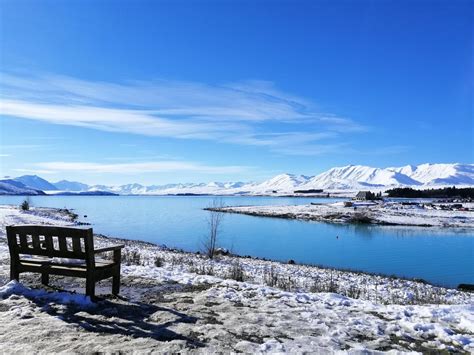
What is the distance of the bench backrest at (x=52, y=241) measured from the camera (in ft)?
28.7

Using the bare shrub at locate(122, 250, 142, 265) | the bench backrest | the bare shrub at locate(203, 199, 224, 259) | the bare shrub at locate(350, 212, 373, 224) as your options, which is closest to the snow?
the bench backrest

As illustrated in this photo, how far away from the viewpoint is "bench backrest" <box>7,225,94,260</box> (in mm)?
8750

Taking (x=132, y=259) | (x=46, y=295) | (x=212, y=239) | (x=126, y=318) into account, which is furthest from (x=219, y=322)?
(x=212, y=239)

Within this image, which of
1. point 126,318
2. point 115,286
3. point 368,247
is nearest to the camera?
point 126,318

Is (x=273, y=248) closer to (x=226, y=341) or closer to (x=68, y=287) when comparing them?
(x=68, y=287)

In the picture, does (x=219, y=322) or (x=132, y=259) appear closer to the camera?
(x=219, y=322)

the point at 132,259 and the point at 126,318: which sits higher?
the point at 126,318

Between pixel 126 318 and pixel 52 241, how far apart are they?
8.53 feet

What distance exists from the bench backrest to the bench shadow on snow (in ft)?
3.47

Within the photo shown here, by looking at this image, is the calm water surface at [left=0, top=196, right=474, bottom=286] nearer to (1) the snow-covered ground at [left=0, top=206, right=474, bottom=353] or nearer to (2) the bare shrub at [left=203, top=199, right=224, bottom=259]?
(2) the bare shrub at [left=203, top=199, right=224, bottom=259]

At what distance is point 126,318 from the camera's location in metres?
8.01

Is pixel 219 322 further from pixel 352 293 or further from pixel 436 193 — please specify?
pixel 436 193

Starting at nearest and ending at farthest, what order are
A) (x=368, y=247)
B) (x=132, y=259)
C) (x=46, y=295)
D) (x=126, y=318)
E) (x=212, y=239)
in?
(x=126, y=318) → (x=46, y=295) → (x=132, y=259) → (x=212, y=239) → (x=368, y=247)

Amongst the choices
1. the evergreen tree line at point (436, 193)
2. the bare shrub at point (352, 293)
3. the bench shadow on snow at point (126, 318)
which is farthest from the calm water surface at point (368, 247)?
the evergreen tree line at point (436, 193)
